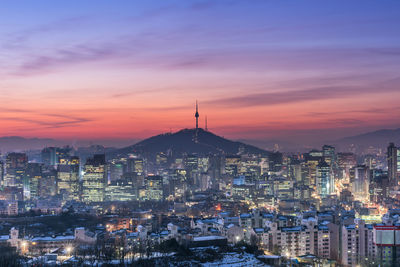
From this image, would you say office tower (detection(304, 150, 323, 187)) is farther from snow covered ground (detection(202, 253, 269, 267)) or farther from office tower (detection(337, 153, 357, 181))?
snow covered ground (detection(202, 253, 269, 267))

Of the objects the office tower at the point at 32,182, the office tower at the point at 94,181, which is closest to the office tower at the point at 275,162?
the office tower at the point at 94,181

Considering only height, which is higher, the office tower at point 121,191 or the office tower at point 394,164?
the office tower at point 394,164

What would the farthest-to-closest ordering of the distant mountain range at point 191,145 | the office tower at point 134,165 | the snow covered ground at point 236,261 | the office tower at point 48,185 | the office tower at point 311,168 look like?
the distant mountain range at point 191,145, the office tower at point 134,165, the office tower at point 311,168, the office tower at point 48,185, the snow covered ground at point 236,261

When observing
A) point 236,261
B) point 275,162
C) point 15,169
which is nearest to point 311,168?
point 275,162

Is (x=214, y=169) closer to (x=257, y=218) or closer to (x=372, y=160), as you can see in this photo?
(x=372, y=160)

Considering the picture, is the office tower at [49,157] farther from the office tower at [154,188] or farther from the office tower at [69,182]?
the office tower at [154,188]

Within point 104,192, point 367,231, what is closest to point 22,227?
point 367,231

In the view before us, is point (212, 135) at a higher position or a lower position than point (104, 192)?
higher
